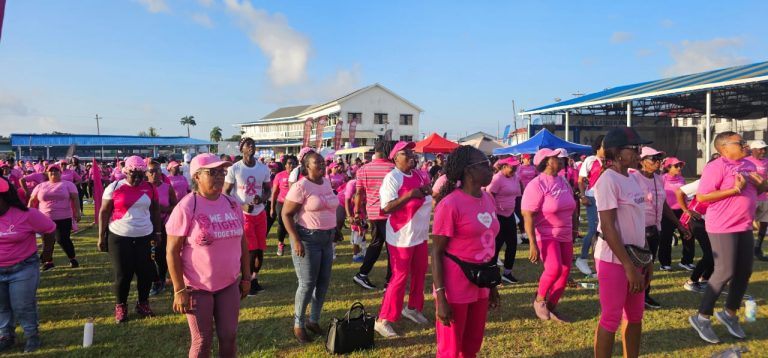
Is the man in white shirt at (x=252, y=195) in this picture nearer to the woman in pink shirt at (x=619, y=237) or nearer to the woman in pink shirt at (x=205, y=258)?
the woman in pink shirt at (x=205, y=258)

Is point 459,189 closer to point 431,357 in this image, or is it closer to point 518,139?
point 431,357

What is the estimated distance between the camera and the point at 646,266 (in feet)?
10.6

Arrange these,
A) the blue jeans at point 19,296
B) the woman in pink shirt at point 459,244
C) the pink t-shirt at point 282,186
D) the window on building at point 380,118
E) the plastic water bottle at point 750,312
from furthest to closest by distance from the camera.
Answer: the window on building at point 380,118, the pink t-shirt at point 282,186, the plastic water bottle at point 750,312, the blue jeans at point 19,296, the woman in pink shirt at point 459,244

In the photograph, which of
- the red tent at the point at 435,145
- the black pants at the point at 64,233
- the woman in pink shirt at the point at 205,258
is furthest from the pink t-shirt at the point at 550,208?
the red tent at the point at 435,145

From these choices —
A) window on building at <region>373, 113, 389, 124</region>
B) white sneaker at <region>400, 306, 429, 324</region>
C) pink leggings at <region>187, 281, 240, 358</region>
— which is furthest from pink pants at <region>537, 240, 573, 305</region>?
window on building at <region>373, 113, 389, 124</region>

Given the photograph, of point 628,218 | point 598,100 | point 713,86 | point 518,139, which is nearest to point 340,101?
point 518,139

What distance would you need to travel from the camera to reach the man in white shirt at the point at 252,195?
6145 mm

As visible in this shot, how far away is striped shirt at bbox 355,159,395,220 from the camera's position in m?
5.69

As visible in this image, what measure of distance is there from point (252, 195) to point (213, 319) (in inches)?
133

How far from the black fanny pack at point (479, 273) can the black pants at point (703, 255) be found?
4449mm

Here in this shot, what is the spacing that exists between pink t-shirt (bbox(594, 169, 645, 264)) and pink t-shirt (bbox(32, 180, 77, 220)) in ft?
26.9

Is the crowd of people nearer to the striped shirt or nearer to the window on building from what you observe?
the striped shirt

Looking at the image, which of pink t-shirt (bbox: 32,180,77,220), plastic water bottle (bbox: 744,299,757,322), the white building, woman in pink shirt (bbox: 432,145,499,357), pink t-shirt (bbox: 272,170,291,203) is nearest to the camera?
woman in pink shirt (bbox: 432,145,499,357)

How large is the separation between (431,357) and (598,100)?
25.6 meters
